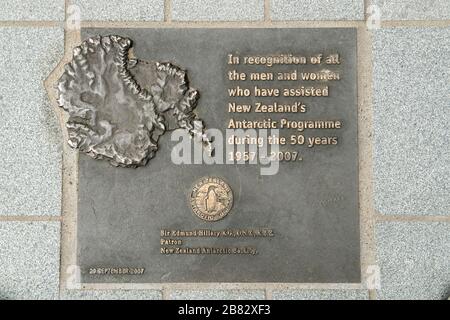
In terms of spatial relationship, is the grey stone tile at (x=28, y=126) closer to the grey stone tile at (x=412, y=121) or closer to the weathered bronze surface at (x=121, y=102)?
the weathered bronze surface at (x=121, y=102)

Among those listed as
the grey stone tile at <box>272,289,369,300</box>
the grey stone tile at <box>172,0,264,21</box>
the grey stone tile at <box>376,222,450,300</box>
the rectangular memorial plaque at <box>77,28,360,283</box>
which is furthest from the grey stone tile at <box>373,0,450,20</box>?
the grey stone tile at <box>272,289,369,300</box>

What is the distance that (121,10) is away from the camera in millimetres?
3498

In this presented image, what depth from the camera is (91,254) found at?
340 centimetres

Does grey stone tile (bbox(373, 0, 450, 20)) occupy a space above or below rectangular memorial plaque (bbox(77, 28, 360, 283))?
above

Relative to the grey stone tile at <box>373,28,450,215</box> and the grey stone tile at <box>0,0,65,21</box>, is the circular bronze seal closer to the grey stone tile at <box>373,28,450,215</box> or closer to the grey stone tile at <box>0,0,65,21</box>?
the grey stone tile at <box>373,28,450,215</box>

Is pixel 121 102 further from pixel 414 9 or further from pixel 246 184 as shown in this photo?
pixel 414 9

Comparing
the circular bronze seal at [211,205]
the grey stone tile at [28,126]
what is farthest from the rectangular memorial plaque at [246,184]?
the grey stone tile at [28,126]

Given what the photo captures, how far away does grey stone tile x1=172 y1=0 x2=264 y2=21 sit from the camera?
3482 mm

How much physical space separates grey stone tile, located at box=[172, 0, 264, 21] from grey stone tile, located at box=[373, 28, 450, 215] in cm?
88

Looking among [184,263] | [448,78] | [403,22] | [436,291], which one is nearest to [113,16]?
[184,263]

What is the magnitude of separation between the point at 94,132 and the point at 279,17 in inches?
59.7

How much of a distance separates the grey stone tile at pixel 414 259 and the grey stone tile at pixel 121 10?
2162 mm

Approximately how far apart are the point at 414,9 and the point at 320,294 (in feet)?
6.88

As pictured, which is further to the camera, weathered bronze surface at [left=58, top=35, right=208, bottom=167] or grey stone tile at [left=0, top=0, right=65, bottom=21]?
grey stone tile at [left=0, top=0, right=65, bottom=21]
